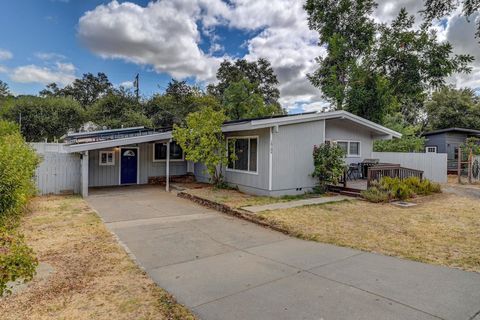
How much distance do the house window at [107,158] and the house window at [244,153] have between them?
19.7 feet

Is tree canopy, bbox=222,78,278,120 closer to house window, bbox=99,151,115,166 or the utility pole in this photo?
the utility pole

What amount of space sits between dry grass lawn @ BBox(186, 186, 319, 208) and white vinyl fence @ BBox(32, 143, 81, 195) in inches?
200

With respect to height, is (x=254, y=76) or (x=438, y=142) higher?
(x=254, y=76)

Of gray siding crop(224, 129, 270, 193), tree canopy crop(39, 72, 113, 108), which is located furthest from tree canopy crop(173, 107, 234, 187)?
tree canopy crop(39, 72, 113, 108)

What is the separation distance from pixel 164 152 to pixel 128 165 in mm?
2009

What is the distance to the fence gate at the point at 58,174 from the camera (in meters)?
11.6

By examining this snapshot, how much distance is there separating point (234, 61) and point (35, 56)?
21.7 metres

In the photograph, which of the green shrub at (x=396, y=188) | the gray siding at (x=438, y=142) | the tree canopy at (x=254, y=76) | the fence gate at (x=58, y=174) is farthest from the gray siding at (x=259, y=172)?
the tree canopy at (x=254, y=76)

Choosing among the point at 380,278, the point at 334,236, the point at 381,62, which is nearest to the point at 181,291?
the point at 380,278

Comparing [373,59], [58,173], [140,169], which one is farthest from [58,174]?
[373,59]

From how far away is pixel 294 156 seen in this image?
37.2 ft

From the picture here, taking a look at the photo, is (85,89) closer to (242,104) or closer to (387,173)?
(242,104)

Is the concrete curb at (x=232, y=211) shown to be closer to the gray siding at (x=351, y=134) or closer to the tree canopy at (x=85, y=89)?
the gray siding at (x=351, y=134)

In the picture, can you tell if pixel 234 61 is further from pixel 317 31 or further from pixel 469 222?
pixel 469 222
